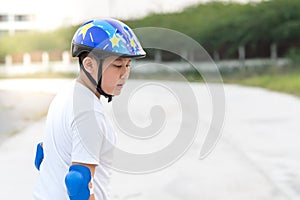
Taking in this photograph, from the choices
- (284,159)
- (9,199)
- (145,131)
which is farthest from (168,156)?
(284,159)

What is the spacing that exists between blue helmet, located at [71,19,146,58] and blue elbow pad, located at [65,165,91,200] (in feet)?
1.38

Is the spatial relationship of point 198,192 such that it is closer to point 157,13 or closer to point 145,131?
point 145,131

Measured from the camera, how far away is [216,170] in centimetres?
712

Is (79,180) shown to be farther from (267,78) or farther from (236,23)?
(236,23)

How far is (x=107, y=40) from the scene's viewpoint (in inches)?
81.4

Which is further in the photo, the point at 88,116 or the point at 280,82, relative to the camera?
the point at 280,82

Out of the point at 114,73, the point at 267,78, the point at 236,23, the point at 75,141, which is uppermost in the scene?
the point at 114,73

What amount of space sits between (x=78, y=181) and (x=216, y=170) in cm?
528

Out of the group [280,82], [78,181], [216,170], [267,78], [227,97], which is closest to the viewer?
[78,181]

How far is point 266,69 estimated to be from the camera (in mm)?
32188

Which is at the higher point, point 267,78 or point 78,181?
point 78,181

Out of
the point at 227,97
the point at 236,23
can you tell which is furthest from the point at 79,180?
the point at 236,23

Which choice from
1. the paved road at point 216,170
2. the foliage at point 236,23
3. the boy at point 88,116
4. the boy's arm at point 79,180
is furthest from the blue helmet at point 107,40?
the foliage at point 236,23

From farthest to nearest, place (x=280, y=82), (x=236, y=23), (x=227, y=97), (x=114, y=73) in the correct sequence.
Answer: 1. (x=236, y=23)
2. (x=280, y=82)
3. (x=227, y=97)
4. (x=114, y=73)
